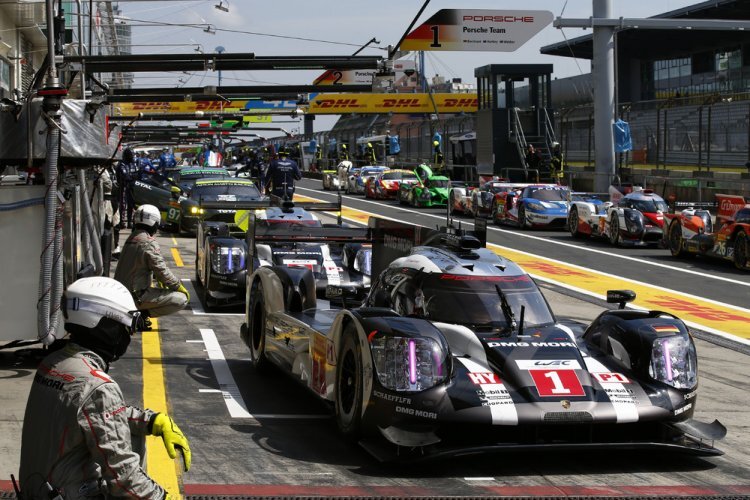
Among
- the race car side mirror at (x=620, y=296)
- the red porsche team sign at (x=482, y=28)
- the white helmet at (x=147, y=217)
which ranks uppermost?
the red porsche team sign at (x=482, y=28)

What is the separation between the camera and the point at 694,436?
8.23 m

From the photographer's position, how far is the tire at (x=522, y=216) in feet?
107

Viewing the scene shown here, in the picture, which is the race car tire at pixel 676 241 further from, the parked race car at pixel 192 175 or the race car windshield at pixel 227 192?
the parked race car at pixel 192 175

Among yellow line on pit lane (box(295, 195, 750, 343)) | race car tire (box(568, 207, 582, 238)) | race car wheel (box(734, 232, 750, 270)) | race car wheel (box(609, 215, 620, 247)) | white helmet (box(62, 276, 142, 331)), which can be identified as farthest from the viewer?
race car tire (box(568, 207, 582, 238))

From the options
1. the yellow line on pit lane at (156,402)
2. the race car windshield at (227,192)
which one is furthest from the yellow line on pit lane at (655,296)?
the yellow line on pit lane at (156,402)

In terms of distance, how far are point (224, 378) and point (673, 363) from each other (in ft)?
14.4

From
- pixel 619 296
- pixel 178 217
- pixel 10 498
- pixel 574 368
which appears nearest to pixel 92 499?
pixel 10 498

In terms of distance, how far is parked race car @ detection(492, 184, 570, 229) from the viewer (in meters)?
32.2

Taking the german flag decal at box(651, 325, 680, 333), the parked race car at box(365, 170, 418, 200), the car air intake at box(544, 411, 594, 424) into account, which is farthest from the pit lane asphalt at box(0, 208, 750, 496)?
the parked race car at box(365, 170, 418, 200)

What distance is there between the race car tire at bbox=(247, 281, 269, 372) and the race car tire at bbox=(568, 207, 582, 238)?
19.6 m

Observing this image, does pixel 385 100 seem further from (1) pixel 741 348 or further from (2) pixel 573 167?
(1) pixel 741 348

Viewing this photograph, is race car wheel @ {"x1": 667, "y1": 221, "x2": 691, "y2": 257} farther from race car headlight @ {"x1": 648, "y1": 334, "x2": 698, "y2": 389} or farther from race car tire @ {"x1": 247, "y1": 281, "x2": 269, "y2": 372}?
race car headlight @ {"x1": 648, "y1": 334, "x2": 698, "y2": 389}

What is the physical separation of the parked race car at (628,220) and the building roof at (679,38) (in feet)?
72.5

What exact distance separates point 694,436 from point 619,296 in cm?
191
